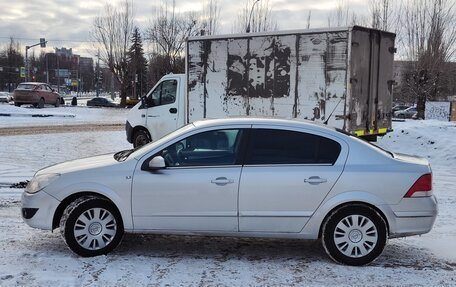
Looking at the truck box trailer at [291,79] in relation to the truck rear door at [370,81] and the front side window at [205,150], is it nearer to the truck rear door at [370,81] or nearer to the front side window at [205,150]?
the truck rear door at [370,81]

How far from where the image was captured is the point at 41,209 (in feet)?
17.0

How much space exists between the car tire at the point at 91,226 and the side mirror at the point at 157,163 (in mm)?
606

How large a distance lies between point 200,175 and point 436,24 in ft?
98.5

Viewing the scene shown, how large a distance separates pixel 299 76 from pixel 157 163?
624 cm

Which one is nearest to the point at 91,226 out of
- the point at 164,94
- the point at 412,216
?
the point at 412,216

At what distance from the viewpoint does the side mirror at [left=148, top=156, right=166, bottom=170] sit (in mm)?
5043

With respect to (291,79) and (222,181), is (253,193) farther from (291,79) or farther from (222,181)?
(291,79)

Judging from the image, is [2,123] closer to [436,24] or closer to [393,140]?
[393,140]

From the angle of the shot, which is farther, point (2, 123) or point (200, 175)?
point (2, 123)

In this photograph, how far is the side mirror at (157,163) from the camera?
16.5ft

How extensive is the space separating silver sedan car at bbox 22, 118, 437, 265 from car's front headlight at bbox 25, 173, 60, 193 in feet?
0.05

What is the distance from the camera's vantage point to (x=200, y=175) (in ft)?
16.5

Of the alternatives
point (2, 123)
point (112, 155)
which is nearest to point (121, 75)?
point (2, 123)

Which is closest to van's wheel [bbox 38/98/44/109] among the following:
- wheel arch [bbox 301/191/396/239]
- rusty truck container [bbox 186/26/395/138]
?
rusty truck container [bbox 186/26/395/138]
